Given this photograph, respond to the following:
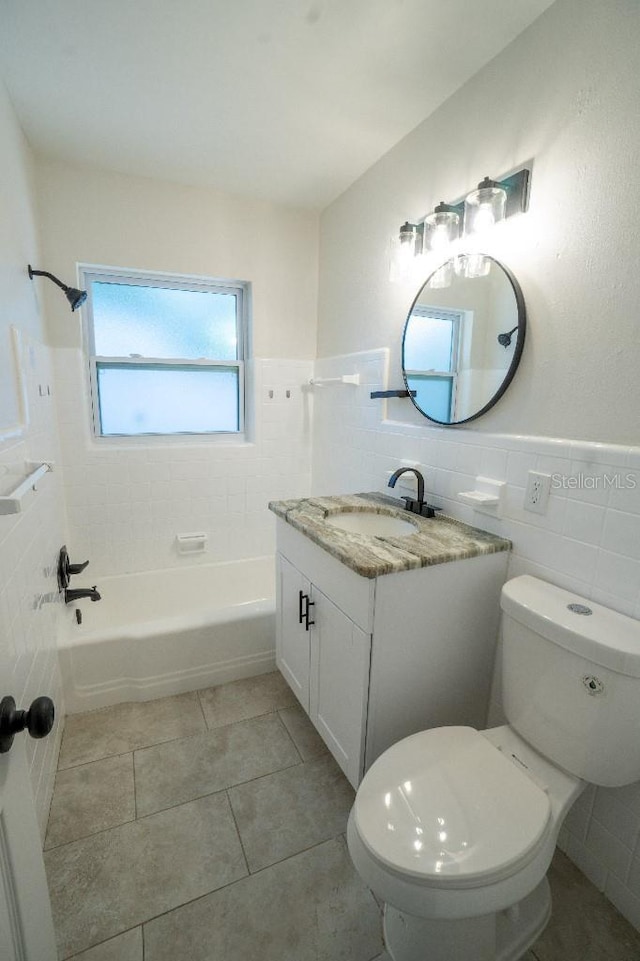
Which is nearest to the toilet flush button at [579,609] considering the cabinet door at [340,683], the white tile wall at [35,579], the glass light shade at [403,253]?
the cabinet door at [340,683]

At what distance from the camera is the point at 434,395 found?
1677 millimetres

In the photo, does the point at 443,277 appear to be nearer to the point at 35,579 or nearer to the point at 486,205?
the point at 486,205

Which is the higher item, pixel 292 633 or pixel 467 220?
pixel 467 220

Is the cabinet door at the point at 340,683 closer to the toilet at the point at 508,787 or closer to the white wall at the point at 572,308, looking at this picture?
the toilet at the point at 508,787

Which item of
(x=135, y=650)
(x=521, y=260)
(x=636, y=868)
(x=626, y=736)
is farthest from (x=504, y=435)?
(x=135, y=650)

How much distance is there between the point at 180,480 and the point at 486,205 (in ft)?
6.49

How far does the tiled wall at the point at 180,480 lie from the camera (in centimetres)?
227

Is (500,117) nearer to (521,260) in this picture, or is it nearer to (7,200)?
(521,260)

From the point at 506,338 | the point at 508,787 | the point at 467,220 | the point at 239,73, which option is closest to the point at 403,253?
the point at 467,220

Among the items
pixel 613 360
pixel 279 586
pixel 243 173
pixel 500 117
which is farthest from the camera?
pixel 243 173

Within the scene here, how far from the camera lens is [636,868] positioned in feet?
3.63

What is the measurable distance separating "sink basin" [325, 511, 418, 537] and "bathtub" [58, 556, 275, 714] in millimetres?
631

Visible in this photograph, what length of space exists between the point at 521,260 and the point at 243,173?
152 centimetres

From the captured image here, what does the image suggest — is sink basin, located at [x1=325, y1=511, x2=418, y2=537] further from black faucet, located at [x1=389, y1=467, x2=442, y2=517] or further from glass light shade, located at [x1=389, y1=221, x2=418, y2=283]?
glass light shade, located at [x1=389, y1=221, x2=418, y2=283]
